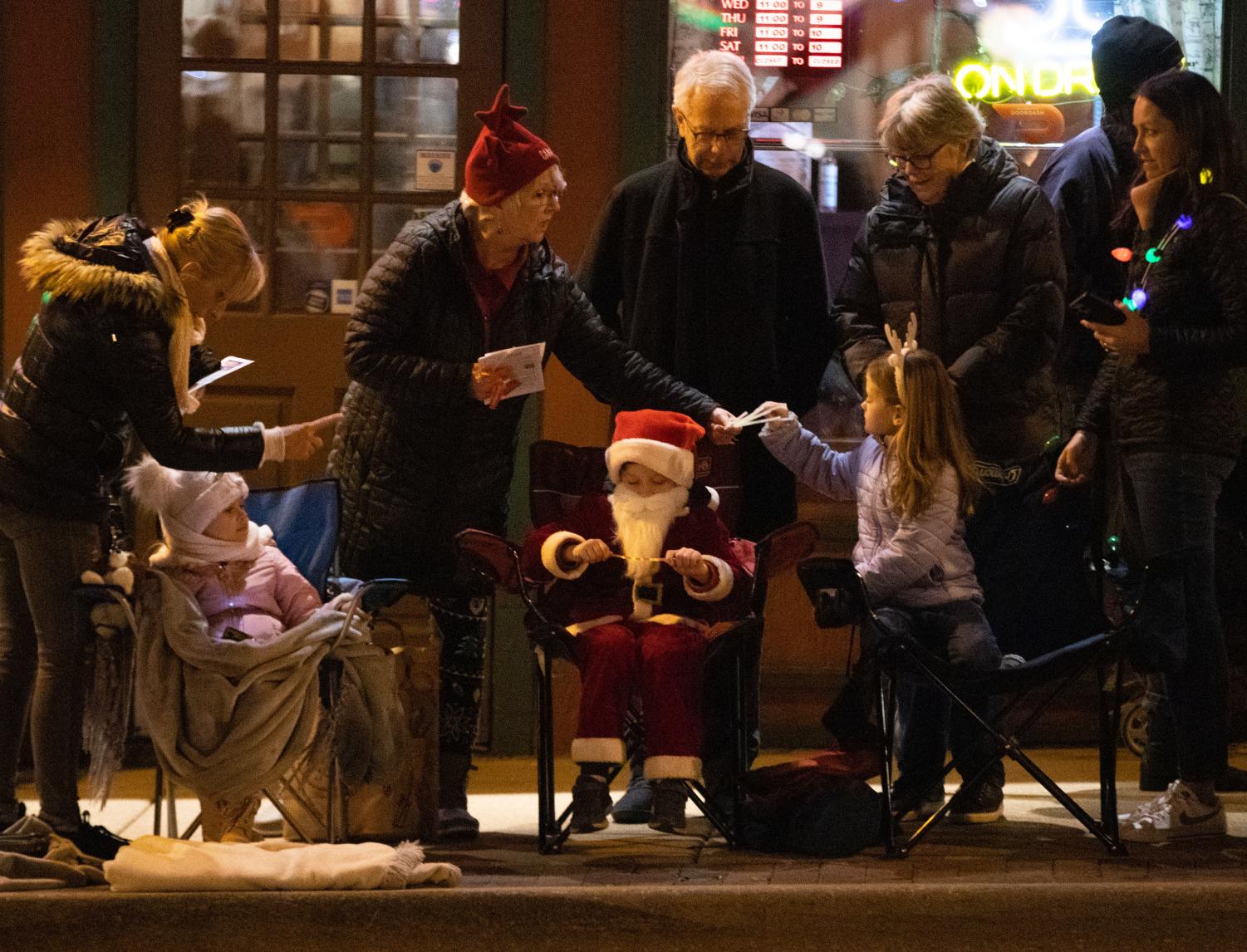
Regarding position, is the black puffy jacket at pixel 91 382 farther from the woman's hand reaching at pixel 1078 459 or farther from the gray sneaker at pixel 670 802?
the woman's hand reaching at pixel 1078 459

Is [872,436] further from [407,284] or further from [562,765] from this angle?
[562,765]

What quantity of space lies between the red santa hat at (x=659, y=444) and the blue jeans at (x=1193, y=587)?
4.25ft

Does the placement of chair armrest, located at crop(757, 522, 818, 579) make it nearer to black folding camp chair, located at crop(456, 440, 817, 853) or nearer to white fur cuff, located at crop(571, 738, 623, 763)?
black folding camp chair, located at crop(456, 440, 817, 853)

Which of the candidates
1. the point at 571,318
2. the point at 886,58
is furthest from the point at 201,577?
the point at 886,58

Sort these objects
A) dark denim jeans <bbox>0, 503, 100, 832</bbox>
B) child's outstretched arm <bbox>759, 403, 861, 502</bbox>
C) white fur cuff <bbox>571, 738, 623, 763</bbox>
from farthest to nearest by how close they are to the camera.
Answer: child's outstretched arm <bbox>759, 403, 861, 502</bbox> < white fur cuff <bbox>571, 738, 623, 763</bbox> < dark denim jeans <bbox>0, 503, 100, 832</bbox>

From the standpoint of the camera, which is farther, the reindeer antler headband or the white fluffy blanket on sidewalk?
the reindeer antler headband

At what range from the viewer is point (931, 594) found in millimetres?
5406

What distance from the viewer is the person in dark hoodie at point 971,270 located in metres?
5.61

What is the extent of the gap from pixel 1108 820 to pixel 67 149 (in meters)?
4.25

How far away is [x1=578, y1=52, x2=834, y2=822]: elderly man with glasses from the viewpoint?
5.78 m

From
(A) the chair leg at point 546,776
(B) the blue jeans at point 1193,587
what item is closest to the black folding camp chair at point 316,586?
(A) the chair leg at point 546,776

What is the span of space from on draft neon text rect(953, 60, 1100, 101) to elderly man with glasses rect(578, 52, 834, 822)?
1363 millimetres

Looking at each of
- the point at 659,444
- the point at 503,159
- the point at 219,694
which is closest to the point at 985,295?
the point at 659,444

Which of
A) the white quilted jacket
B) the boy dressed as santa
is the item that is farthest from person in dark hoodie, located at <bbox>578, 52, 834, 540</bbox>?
the boy dressed as santa
